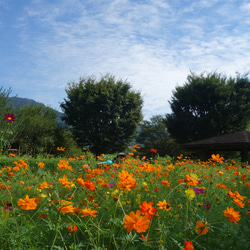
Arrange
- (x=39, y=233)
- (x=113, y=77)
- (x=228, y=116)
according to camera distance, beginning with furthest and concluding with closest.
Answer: (x=113, y=77) < (x=228, y=116) < (x=39, y=233)

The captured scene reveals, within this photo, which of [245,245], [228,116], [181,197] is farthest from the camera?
[228,116]

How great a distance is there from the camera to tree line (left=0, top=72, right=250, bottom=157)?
828 inches

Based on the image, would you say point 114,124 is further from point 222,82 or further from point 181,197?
point 181,197

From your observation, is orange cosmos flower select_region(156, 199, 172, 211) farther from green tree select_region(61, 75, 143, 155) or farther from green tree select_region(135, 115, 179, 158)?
green tree select_region(135, 115, 179, 158)

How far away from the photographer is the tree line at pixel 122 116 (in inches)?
828

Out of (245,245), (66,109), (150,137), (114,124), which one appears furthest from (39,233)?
(150,137)

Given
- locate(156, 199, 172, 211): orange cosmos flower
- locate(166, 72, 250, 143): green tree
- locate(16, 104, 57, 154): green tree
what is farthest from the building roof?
locate(16, 104, 57, 154): green tree

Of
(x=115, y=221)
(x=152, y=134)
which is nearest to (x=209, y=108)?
(x=152, y=134)

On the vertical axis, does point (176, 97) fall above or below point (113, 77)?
below

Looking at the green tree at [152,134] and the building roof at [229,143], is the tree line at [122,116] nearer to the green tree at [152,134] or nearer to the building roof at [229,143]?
the building roof at [229,143]

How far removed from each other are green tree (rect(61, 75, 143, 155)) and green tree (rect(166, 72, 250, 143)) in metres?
3.84

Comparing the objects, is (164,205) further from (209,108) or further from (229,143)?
(209,108)

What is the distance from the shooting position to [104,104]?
2223 cm

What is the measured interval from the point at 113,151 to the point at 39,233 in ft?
67.4
